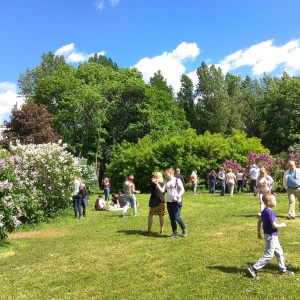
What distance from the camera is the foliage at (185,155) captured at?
29031 millimetres

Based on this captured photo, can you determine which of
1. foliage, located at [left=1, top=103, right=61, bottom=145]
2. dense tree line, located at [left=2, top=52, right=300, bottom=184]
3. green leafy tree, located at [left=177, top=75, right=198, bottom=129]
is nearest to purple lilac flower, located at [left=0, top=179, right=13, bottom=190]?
foliage, located at [left=1, top=103, right=61, bottom=145]

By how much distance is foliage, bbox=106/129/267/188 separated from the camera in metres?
29.0

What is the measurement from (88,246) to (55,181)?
702cm

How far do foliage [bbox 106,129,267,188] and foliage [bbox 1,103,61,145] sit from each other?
656 cm

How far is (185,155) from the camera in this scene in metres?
29.7

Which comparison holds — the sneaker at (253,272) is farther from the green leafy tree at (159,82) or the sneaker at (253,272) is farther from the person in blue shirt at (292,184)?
the green leafy tree at (159,82)

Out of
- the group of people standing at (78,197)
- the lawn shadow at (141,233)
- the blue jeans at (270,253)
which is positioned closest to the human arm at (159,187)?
the lawn shadow at (141,233)

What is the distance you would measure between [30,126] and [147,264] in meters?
26.0

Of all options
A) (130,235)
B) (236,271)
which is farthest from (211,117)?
(236,271)

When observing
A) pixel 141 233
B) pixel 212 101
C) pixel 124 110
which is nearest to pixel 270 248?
pixel 141 233

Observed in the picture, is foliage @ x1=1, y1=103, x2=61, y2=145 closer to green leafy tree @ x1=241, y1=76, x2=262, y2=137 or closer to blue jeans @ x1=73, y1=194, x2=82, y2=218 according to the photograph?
blue jeans @ x1=73, y1=194, x2=82, y2=218

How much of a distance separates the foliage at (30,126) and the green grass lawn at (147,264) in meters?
19.6

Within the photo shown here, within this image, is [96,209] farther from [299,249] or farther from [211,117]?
[211,117]

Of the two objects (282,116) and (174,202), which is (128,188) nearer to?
(174,202)
